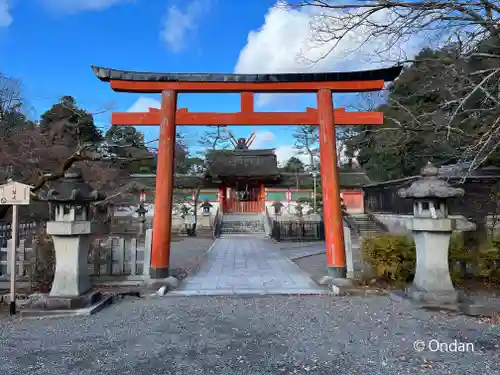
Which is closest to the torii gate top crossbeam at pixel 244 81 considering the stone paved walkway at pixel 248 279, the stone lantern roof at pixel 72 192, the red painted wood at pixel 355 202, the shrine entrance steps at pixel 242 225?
the stone lantern roof at pixel 72 192

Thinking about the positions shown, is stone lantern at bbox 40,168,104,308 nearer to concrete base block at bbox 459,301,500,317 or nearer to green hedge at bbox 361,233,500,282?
green hedge at bbox 361,233,500,282

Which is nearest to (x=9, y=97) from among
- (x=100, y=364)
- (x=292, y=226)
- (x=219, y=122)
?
(x=219, y=122)

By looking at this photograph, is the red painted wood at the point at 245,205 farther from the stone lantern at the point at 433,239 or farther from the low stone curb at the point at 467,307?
the low stone curb at the point at 467,307

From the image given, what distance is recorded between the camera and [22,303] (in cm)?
602

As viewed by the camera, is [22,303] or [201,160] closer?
[22,303]

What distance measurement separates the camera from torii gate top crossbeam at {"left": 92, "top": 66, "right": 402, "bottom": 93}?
793 centimetres

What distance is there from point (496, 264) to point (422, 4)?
4.92m

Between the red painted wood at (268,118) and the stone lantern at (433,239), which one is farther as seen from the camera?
the red painted wood at (268,118)

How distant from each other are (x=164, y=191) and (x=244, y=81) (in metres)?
3.03

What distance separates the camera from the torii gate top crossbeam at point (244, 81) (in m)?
7.93

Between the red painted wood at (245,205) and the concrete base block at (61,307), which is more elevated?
the red painted wood at (245,205)

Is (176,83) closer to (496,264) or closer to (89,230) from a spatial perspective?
(89,230)

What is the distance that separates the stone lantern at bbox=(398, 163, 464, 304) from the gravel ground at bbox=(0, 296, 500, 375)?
1.59ft

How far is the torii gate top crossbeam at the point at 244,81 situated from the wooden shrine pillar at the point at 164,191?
320 mm
